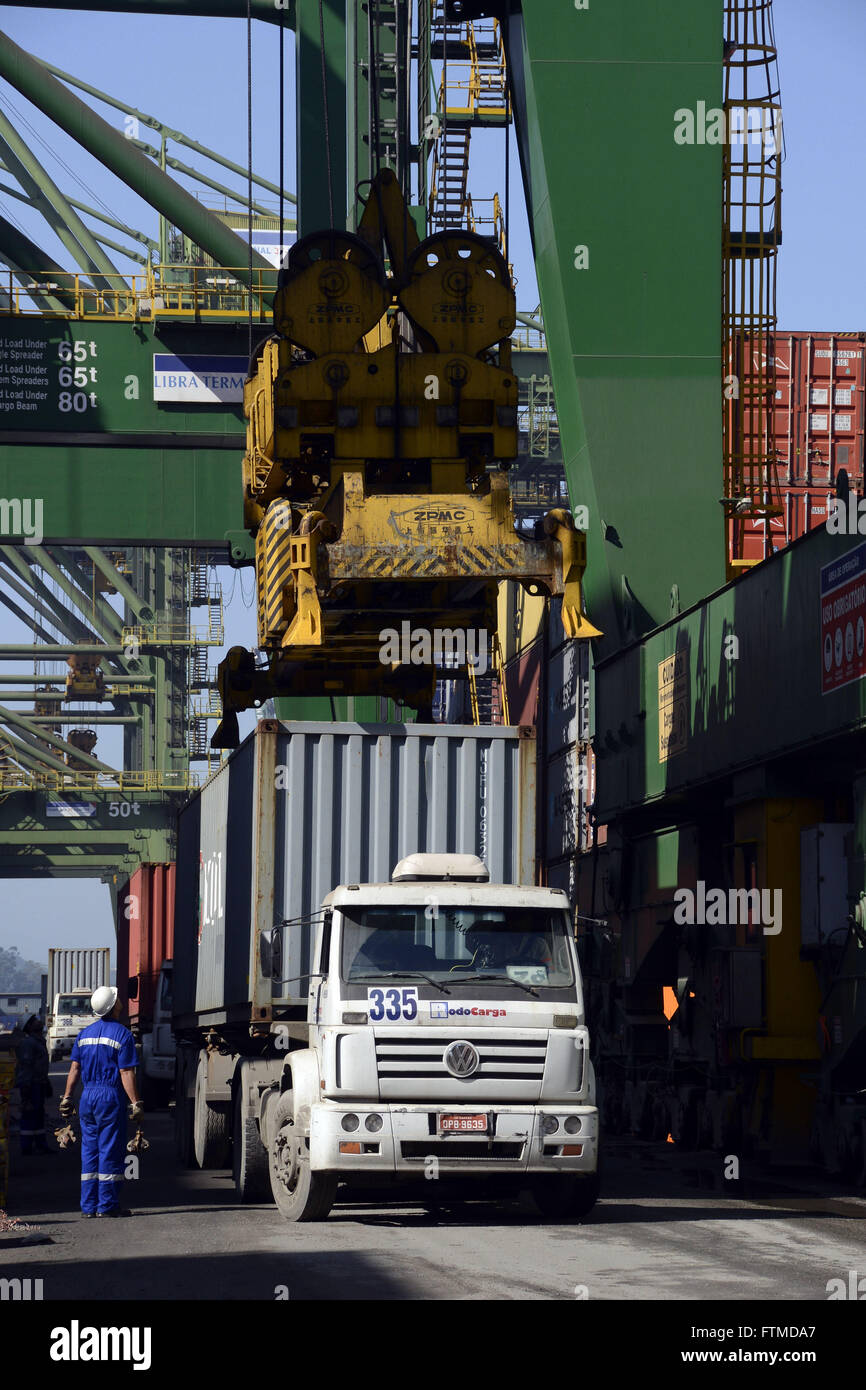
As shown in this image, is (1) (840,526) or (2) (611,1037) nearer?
(1) (840,526)

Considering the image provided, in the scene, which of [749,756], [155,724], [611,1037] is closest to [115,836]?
[155,724]

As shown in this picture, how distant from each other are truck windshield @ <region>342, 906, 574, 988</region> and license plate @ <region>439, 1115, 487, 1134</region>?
0.84 meters

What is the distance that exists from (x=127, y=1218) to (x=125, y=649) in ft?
178

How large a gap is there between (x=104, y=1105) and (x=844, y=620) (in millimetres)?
7136

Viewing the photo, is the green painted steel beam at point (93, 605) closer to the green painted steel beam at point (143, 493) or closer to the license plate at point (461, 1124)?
the green painted steel beam at point (143, 493)

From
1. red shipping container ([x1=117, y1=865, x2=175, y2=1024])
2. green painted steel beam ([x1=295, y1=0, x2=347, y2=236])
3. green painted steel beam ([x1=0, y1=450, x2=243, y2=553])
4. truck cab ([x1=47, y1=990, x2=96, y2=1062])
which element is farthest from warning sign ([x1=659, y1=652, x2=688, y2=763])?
truck cab ([x1=47, y1=990, x2=96, y2=1062])

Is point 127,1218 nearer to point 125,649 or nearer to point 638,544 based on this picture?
point 638,544

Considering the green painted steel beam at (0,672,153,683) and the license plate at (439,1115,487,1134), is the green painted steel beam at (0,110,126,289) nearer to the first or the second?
the green painted steel beam at (0,672,153,683)

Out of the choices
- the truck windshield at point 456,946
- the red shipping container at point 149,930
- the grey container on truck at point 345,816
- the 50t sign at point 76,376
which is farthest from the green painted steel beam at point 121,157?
the truck windshield at point 456,946

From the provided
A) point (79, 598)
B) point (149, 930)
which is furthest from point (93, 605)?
point (149, 930)

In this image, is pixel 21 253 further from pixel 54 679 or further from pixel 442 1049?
pixel 54 679

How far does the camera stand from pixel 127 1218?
42.3 ft

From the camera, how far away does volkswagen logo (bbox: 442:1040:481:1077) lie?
38.0 feet

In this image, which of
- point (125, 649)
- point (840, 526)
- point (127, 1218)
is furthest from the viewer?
point (125, 649)
